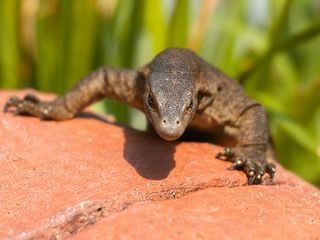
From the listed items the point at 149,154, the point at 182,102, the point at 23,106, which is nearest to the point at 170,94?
the point at 182,102

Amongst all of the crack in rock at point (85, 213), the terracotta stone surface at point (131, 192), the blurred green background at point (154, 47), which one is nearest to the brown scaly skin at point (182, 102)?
the terracotta stone surface at point (131, 192)

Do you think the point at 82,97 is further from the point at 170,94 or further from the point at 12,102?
the point at 170,94

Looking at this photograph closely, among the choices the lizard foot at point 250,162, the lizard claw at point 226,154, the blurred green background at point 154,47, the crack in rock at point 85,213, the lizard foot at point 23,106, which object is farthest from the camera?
the blurred green background at point 154,47

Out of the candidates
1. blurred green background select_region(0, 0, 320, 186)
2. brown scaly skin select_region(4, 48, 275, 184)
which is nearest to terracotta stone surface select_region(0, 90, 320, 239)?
brown scaly skin select_region(4, 48, 275, 184)

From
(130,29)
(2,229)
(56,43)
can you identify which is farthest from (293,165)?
(2,229)

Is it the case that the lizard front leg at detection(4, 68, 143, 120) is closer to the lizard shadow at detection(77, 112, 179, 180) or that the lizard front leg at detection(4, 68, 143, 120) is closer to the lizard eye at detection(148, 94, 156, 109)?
the lizard shadow at detection(77, 112, 179, 180)

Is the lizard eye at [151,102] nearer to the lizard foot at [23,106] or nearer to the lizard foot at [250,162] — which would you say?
the lizard foot at [250,162]
